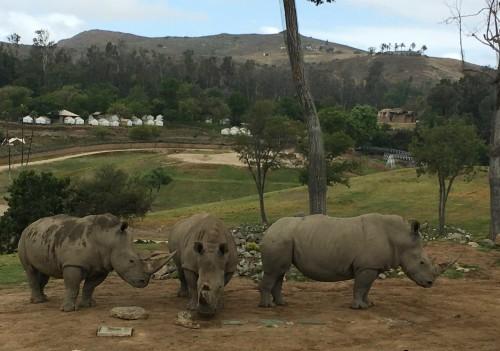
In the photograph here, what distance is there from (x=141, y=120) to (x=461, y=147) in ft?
274

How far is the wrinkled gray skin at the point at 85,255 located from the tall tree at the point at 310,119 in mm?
8474

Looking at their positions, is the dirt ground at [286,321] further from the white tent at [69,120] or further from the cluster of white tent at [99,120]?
the white tent at [69,120]

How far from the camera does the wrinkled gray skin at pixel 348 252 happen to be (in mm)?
11906

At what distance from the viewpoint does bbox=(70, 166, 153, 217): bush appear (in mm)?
38338

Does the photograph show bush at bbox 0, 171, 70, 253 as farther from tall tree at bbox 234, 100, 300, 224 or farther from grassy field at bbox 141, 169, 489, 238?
tall tree at bbox 234, 100, 300, 224

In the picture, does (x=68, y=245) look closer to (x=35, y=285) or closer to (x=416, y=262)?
(x=35, y=285)

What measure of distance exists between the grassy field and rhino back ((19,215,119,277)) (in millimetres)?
27531

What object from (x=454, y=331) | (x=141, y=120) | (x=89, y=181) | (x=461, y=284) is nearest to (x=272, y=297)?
(x=454, y=331)

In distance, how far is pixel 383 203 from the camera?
45.0 m

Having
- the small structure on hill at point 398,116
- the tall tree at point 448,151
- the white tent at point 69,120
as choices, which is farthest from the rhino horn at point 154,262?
the small structure on hill at point 398,116

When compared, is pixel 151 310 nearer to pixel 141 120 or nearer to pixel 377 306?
pixel 377 306

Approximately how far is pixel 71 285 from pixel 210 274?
9.11ft

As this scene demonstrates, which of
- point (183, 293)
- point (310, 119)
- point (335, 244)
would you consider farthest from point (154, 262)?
point (310, 119)

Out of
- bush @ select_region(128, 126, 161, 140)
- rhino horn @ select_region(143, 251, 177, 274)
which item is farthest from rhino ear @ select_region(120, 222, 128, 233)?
bush @ select_region(128, 126, 161, 140)
